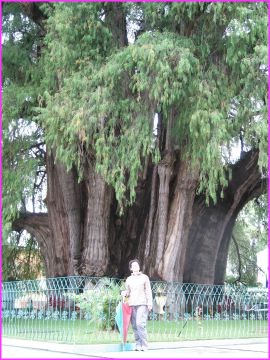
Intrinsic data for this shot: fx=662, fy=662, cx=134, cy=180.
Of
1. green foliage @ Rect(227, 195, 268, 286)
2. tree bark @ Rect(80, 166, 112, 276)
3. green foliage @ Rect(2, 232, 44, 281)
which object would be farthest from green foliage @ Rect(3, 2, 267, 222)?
green foliage @ Rect(227, 195, 268, 286)

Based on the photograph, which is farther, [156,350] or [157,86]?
[157,86]

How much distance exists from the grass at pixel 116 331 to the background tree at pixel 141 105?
287 cm

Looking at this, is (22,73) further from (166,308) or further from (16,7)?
(166,308)

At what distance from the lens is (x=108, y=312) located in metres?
11.2

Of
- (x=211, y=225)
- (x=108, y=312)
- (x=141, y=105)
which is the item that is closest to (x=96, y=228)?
(x=211, y=225)

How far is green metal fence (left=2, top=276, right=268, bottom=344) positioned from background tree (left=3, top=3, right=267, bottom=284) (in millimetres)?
2401

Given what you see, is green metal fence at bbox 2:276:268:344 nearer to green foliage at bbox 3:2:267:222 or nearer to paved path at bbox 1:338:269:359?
paved path at bbox 1:338:269:359

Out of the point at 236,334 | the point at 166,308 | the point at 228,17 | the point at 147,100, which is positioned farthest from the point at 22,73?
the point at 236,334

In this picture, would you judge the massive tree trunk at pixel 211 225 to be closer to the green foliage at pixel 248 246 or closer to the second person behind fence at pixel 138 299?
the green foliage at pixel 248 246

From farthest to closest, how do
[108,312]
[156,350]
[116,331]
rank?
[116,331] < [108,312] < [156,350]

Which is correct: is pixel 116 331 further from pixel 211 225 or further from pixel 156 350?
pixel 211 225

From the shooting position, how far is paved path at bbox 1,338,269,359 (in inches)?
365

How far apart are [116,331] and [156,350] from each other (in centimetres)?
147

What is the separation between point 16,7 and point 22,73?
2103 millimetres
